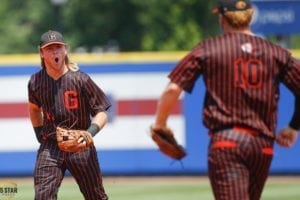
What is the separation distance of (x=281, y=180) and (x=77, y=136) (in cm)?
852

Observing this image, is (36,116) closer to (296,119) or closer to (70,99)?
(70,99)

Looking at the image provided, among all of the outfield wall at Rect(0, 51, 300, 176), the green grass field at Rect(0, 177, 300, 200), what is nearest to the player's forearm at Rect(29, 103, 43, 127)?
the green grass field at Rect(0, 177, 300, 200)

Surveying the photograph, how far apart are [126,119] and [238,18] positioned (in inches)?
399

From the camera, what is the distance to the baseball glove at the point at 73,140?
26.4 ft

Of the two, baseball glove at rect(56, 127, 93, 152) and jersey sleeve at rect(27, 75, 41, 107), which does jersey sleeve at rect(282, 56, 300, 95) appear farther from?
jersey sleeve at rect(27, 75, 41, 107)

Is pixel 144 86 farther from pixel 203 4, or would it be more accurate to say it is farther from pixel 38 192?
pixel 203 4

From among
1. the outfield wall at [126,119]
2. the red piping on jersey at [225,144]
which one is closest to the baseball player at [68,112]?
the red piping on jersey at [225,144]

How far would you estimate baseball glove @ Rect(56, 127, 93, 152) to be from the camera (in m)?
8.04

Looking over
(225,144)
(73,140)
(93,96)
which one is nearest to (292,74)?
(225,144)

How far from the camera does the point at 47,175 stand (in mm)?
8297

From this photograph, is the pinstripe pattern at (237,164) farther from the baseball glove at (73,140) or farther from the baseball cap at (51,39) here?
the baseball cap at (51,39)

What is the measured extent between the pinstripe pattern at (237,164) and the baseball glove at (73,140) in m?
1.79

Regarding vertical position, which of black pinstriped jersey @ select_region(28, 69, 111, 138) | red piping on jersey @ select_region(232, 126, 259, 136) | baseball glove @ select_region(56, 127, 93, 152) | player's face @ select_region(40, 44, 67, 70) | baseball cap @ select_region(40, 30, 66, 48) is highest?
baseball cap @ select_region(40, 30, 66, 48)

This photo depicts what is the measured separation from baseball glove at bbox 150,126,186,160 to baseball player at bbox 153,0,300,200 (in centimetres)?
7
